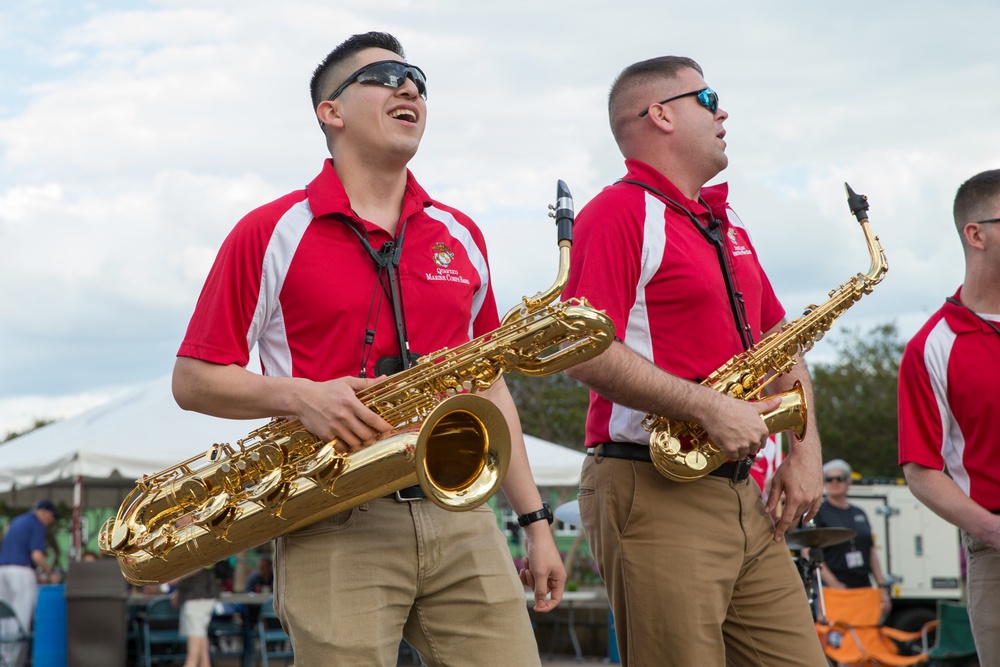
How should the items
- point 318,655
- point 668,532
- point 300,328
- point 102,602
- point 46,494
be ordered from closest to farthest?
point 318,655 < point 300,328 < point 668,532 < point 102,602 < point 46,494

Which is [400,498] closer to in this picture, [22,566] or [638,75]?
[638,75]

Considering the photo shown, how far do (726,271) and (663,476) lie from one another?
825 mm

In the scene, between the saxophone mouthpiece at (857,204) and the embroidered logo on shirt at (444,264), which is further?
the saxophone mouthpiece at (857,204)

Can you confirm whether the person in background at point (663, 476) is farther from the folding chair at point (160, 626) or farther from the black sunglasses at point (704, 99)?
the folding chair at point (160, 626)

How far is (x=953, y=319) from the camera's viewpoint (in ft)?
17.1

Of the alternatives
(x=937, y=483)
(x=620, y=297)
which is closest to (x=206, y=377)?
(x=620, y=297)

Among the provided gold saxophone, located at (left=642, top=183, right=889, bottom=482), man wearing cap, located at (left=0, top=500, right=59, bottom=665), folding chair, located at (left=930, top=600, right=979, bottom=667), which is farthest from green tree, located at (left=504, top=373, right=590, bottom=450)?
gold saxophone, located at (left=642, top=183, right=889, bottom=482)

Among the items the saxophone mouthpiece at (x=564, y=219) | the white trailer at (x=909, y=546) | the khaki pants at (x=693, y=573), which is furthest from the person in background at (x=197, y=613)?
the saxophone mouthpiece at (x=564, y=219)

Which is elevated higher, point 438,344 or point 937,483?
point 438,344

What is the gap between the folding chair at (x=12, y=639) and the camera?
1311cm

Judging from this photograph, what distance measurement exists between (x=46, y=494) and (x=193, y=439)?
1431 cm

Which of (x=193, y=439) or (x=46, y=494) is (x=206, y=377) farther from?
(x=46, y=494)

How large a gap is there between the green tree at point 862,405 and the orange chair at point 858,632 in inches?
1012

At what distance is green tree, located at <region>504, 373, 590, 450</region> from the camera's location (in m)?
34.6
